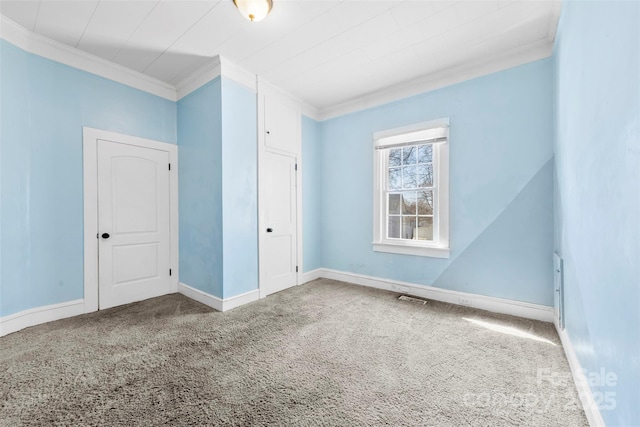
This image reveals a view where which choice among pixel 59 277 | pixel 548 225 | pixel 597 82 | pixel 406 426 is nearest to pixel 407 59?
pixel 597 82

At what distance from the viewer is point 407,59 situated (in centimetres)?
304

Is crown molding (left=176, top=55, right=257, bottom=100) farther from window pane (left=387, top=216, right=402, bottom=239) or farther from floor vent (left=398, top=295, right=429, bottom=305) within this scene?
floor vent (left=398, top=295, right=429, bottom=305)

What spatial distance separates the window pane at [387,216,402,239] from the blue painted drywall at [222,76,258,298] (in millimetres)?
1896

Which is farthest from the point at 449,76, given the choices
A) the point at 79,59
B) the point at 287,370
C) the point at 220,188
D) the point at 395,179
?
the point at 79,59

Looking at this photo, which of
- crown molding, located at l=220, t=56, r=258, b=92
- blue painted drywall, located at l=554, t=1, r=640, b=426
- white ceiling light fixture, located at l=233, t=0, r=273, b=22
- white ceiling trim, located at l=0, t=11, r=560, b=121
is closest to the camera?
blue painted drywall, located at l=554, t=1, r=640, b=426

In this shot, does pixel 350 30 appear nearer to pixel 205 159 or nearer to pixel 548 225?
pixel 205 159

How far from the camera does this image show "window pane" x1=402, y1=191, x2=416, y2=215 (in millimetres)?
3668

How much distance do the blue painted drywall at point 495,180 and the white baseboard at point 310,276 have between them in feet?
3.41

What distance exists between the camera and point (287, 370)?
1.95 metres

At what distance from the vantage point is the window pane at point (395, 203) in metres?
3.82

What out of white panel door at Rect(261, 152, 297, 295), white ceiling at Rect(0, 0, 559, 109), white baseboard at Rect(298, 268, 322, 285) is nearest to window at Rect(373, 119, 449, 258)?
white ceiling at Rect(0, 0, 559, 109)

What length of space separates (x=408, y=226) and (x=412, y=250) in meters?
0.35

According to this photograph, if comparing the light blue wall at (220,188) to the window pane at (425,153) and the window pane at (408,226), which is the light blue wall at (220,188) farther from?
the window pane at (425,153)

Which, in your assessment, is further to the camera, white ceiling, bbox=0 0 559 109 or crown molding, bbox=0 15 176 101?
crown molding, bbox=0 15 176 101
